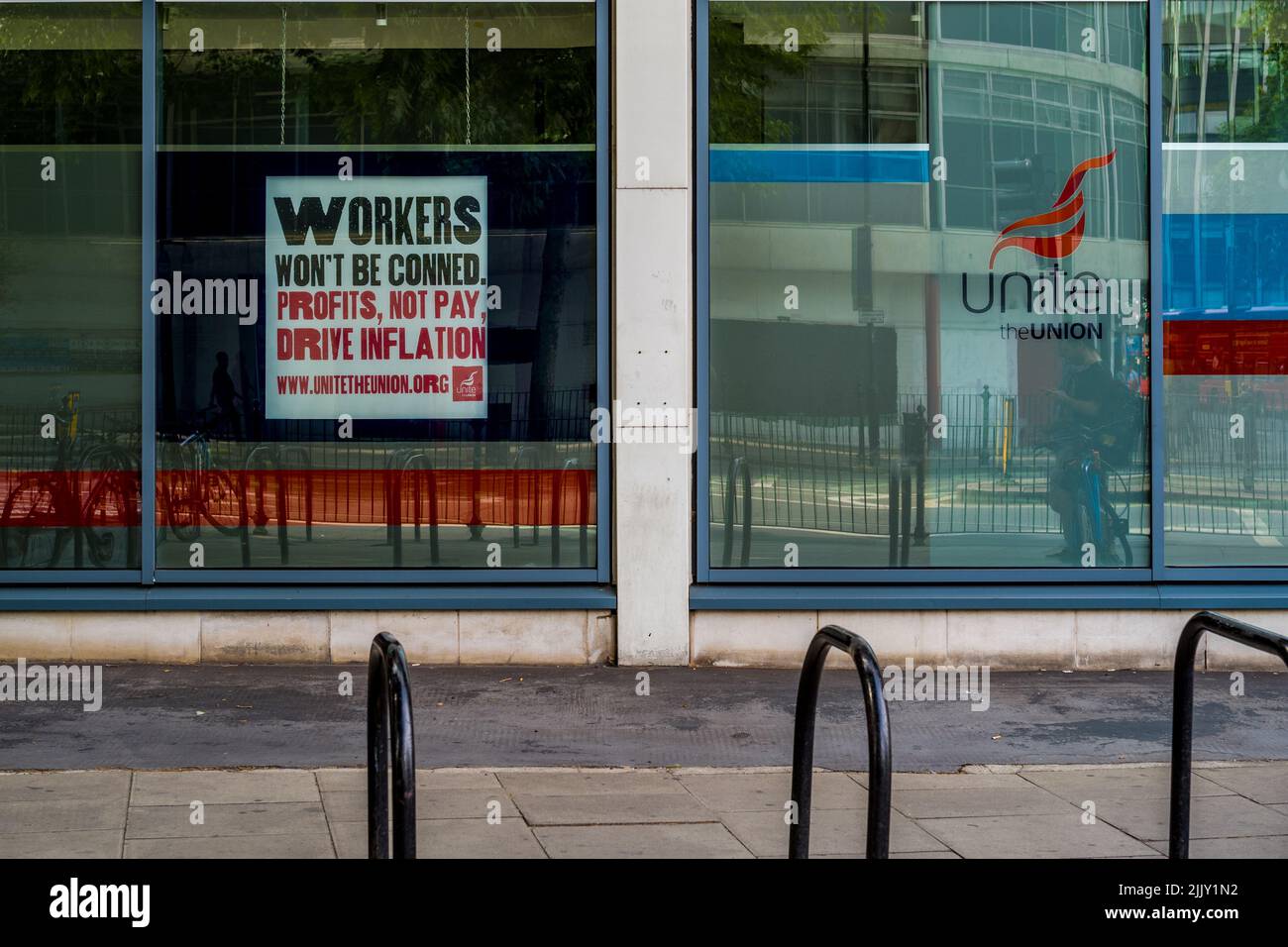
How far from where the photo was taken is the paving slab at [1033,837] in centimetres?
591

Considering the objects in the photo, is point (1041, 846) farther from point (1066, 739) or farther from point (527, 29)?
point (527, 29)

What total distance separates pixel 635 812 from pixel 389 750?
7.30 ft

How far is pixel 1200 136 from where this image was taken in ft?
32.7

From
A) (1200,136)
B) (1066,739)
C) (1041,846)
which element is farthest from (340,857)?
(1200,136)

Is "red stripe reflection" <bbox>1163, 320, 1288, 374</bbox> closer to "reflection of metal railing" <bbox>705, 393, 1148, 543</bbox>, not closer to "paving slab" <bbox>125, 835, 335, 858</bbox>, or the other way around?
"reflection of metal railing" <bbox>705, 393, 1148, 543</bbox>

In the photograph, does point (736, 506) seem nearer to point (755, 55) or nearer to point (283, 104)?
point (755, 55)

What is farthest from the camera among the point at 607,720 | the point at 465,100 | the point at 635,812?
the point at 465,100

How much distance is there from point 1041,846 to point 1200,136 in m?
5.95

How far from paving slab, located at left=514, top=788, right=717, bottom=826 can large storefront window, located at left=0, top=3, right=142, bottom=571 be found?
14.8 ft

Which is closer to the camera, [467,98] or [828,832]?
[828,832]

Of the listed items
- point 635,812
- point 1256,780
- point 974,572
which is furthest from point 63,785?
point 974,572

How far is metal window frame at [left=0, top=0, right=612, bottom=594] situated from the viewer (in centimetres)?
957

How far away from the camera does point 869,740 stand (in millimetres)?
4758

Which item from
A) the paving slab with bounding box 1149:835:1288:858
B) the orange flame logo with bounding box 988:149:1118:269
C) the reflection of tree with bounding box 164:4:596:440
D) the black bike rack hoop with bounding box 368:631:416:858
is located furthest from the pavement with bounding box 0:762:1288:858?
the orange flame logo with bounding box 988:149:1118:269
